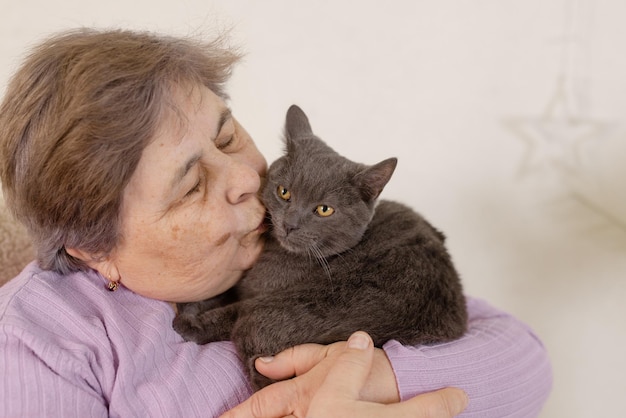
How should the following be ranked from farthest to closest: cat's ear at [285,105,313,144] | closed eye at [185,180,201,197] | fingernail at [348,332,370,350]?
cat's ear at [285,105,313,144]
closed eye at [185,180,201,197]
fingernail at [348,332,370,350]

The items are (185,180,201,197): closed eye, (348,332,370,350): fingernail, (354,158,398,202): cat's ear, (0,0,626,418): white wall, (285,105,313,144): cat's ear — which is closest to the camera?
(348,332,370,350): fingernail

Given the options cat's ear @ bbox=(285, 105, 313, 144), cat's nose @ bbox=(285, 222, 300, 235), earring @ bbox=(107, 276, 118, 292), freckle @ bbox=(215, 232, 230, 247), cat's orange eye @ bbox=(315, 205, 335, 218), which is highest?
cat's ear @ bbox=(285, 105, 313, 144)

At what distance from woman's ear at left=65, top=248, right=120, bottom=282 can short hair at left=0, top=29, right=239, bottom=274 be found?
3cm

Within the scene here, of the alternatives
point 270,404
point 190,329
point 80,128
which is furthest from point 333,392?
point 80,128

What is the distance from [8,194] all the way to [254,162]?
2.02 ft

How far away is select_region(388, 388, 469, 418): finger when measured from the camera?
1191 mm

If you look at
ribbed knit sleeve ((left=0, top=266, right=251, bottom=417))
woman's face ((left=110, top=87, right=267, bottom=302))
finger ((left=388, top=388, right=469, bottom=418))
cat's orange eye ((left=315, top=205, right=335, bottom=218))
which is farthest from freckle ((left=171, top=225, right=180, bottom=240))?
finger ((left=388, top=388, right=469, bottom=418))

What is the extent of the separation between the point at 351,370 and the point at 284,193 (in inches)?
20.7

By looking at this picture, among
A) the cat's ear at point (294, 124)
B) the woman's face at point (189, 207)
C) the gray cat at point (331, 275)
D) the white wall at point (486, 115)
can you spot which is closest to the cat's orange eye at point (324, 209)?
the gray cat at point (331, 275)

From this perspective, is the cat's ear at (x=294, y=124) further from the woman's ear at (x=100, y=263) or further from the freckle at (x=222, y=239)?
the woman's ear at (x=100, y=263)

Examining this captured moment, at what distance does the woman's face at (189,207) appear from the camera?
1.30 m

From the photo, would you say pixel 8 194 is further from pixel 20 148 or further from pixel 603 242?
pixel 603 242

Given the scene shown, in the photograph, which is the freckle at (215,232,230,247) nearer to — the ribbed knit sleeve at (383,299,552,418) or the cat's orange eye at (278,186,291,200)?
the cat's orange eye at (278,186,291,200)

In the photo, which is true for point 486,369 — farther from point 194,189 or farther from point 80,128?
point 80,128
